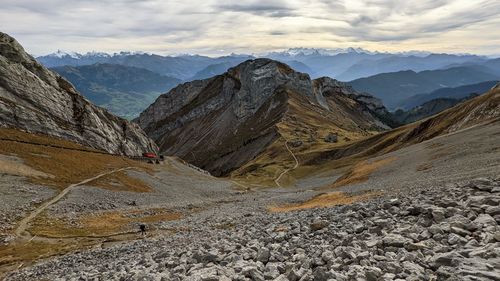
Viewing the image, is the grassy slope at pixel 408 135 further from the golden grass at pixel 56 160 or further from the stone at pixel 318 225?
the stone at pixel 318 225

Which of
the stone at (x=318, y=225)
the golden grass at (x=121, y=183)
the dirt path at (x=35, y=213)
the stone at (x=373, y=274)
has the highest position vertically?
the stone at (x=373, y=274)

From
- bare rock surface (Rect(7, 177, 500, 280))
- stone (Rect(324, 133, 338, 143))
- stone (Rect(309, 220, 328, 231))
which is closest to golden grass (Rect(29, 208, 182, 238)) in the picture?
bare rock surface (Rect(7, 177, 500, 280))

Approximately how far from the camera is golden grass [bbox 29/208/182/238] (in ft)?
155

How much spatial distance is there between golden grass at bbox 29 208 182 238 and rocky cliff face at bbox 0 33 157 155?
80.7m

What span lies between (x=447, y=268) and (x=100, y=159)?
371ft

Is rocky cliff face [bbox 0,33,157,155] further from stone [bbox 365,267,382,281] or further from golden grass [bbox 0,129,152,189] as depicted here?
stone [bbox 365,267,382,281]

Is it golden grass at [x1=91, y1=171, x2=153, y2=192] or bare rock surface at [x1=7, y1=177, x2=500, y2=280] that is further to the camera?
golden grass at [x1=91, y1=171, x2=153, y2=192]

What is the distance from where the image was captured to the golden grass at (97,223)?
47.3 meters

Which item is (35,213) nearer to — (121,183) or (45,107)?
(121,183)

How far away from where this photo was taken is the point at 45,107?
13850cm

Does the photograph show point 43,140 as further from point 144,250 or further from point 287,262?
point 287,262

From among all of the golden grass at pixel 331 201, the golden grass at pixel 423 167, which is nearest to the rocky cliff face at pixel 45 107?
the golden grass at pixel 331 201

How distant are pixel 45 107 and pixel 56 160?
51018 millimetres

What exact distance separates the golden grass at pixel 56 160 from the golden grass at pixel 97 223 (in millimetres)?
23009
